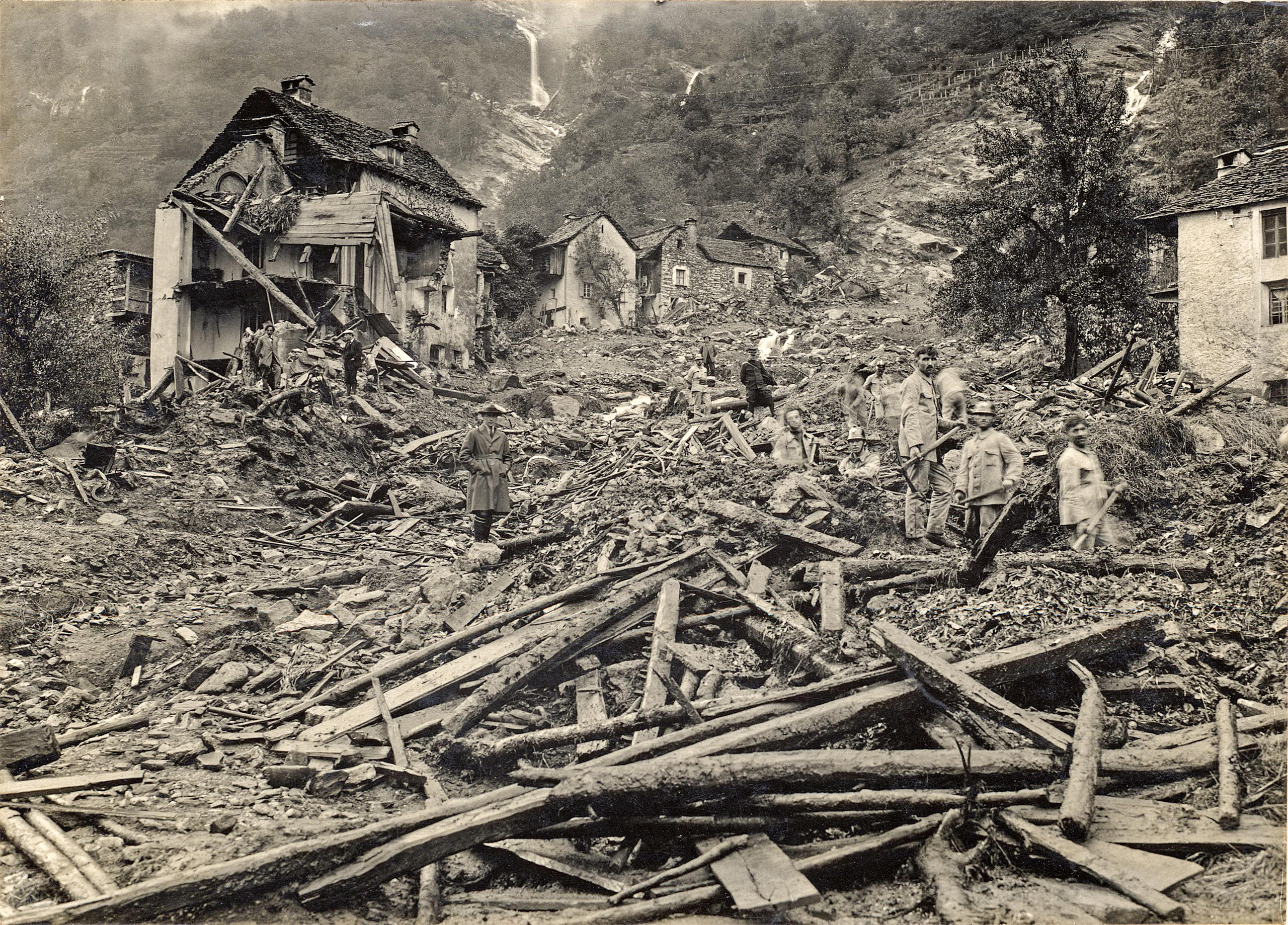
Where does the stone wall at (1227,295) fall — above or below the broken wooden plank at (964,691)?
above

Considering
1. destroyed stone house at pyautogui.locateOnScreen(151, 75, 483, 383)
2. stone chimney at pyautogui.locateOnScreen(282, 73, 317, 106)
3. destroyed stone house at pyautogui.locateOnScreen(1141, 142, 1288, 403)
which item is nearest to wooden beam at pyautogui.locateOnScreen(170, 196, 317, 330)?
destroyed stone house at pyautogui.locateOnScreen(151, 75, 483, 383)

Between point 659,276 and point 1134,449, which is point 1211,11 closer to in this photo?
point 659,276


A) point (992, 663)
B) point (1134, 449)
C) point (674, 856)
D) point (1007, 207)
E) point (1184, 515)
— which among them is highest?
point (1007, 207)

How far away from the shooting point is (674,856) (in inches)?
183

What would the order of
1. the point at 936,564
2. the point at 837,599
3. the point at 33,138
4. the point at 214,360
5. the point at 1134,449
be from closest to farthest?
the point at 837,599, the point at 936,564, the point at 1134,449, the point at 33,138, the point at 214,360

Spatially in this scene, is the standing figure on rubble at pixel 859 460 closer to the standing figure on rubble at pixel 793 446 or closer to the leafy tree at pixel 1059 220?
the standing figure on rubble at pixel 793 446

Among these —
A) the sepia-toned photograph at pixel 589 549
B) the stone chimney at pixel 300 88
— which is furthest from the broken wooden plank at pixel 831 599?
the stone chimney at pixel 300 88

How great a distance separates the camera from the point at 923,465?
946cm

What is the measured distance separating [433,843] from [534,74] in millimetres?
32777

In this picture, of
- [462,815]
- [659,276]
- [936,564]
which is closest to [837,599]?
[936,564]

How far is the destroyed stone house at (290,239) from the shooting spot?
21219 mm

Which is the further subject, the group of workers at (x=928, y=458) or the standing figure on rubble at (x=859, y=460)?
the standing figure on rubble at (x=859, y=460)

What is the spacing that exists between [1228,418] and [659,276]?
109 ft

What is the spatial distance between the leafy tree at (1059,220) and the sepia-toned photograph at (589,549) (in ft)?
0.33
